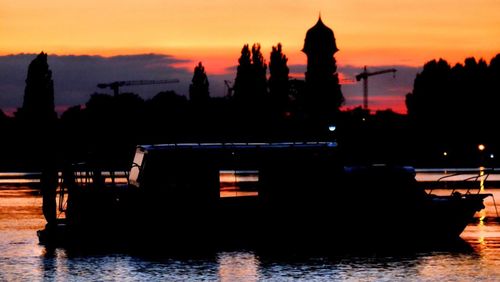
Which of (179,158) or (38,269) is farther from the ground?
(179,158)

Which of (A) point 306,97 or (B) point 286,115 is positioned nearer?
(B) point 286,115

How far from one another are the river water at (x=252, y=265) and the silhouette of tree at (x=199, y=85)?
479 ft

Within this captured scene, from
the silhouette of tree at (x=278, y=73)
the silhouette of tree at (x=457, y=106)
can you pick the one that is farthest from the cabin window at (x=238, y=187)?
the silhouette of tree at (x=278, y=73)

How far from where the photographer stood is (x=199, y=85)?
172 m

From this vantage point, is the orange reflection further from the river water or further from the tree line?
the tree line

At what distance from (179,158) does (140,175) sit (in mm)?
1055

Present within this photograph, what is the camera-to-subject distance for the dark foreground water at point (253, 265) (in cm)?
1834

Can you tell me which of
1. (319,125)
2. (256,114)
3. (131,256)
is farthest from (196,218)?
(319,125)

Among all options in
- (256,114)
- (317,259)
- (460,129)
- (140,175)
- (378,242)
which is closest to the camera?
(317,259)

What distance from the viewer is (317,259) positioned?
2109 centimetres

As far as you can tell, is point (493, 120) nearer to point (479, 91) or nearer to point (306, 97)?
point (479, 91)

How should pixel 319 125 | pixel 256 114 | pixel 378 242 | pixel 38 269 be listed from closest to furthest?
pixel 38 269
pixel 378 242
pixel 256 114
pixel 319 125

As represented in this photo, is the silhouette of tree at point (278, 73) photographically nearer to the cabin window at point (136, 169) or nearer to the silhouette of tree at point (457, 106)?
the silhouette of tree at point (457, 106)

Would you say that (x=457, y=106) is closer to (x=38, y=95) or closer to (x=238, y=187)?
(x=238, y=187)
